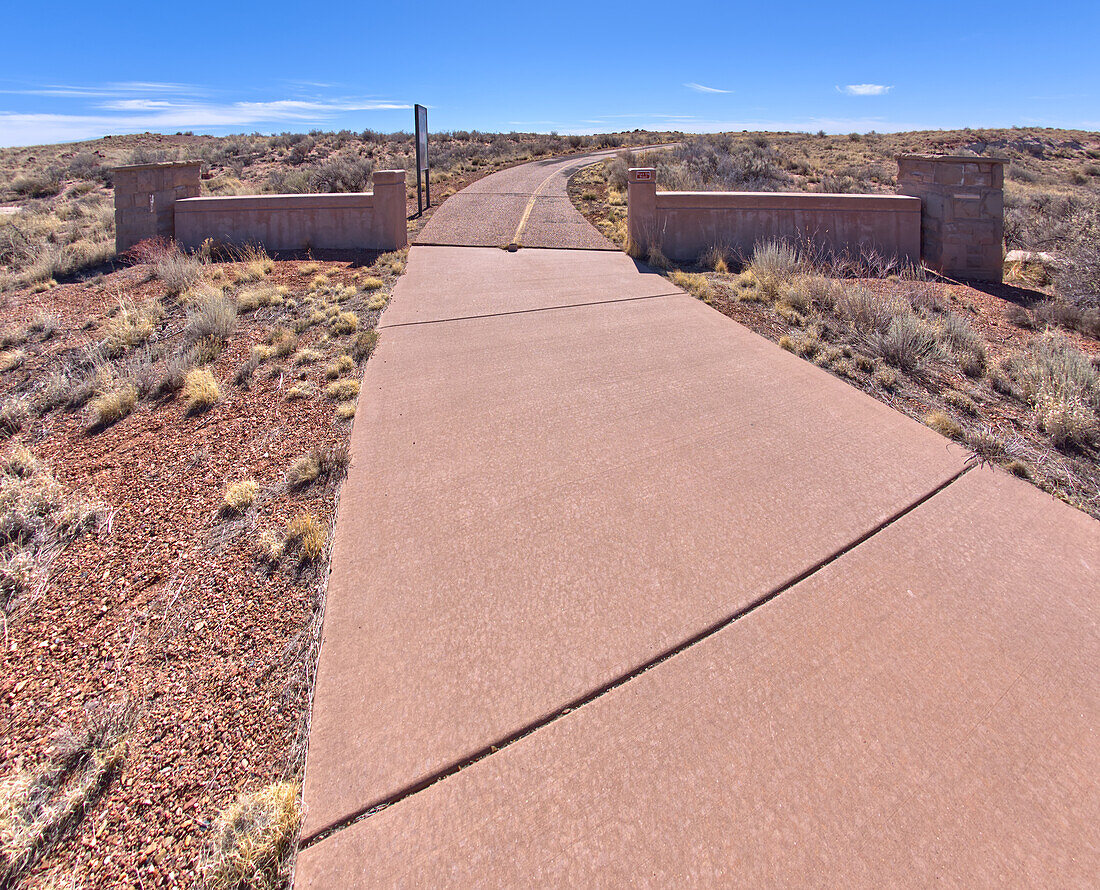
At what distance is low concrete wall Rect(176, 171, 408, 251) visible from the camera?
36.1 feet

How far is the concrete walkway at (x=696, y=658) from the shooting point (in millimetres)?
1994

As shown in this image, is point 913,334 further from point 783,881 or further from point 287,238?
point 287,238

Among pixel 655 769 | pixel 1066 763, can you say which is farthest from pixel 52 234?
pixel 1066 763

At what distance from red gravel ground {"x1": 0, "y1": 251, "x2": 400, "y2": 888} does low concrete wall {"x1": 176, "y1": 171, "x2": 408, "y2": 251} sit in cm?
680

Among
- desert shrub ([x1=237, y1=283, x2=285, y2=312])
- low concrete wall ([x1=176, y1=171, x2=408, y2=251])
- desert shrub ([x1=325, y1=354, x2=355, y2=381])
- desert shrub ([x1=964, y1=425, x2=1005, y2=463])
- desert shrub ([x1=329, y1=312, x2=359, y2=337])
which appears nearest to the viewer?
desert shrub ([x1=964, y1=425, x2=1005, y2=463])

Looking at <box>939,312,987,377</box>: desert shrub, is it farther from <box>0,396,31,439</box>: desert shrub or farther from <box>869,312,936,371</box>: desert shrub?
<box>0,396,31,439</box>: desert shrub

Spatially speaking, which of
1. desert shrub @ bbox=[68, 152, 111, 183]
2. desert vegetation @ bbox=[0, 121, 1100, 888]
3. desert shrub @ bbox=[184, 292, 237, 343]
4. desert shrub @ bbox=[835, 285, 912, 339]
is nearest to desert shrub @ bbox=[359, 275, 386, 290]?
desert vegetation @ bbox=[0, 121, 1100, 888]

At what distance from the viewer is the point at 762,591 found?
3018 millimetres

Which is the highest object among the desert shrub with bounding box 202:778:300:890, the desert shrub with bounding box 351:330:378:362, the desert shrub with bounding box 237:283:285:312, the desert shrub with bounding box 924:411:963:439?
the desert shrub with bounding box 237:283:285:312

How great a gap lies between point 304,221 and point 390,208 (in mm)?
1700

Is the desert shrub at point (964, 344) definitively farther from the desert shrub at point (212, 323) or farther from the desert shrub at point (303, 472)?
the desert shrub at point (212, 323)

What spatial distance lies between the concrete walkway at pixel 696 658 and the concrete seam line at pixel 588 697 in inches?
0.4

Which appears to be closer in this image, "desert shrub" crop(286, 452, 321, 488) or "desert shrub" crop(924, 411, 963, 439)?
"desert shrub" crop(286, 452, 321, 488)

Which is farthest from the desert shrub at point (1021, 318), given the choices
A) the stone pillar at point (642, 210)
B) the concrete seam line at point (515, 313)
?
the stone pillar at point (642, 210)
